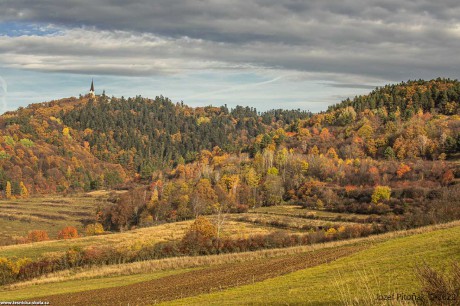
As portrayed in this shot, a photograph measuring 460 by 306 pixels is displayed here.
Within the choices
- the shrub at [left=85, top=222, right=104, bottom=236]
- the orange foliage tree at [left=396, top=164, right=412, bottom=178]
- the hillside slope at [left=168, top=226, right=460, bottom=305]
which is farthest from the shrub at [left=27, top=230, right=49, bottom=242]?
the hillside slope at [left=168, top=226, right=460, bottom=305]

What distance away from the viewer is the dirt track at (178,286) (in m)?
34.8

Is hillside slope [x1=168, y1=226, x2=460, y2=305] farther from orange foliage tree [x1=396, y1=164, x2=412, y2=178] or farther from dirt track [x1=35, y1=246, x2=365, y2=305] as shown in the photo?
orange foliage tree [x1=396, y1=164, x2=412, y2=178]

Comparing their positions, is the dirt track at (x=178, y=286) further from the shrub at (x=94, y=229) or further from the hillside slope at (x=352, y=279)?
the shrub at (x=94, y=229)

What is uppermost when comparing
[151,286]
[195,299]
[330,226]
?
[195,299]

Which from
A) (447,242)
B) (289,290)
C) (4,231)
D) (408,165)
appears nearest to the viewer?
(289,290)

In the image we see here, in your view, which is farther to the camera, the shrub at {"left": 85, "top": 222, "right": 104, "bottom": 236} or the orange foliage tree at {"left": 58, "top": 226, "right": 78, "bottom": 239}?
the shrub at {"left": 85, "top": 222, "right": 104, "bottom": 236}

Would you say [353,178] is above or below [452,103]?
below

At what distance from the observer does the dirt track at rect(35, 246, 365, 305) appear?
114ft

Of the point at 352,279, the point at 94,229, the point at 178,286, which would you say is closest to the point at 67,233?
the point at 94,229

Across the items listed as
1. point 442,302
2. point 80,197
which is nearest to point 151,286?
point 442,302

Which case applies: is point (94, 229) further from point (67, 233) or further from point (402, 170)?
point (402, 170)

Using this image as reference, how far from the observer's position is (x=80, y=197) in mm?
194125

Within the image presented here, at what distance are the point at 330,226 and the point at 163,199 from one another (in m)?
69.0

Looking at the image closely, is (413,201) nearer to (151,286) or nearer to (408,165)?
(408,165)
